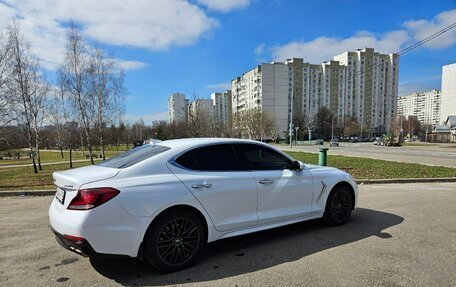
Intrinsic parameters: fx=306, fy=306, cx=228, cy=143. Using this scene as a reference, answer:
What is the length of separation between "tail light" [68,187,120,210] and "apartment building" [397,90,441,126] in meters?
151

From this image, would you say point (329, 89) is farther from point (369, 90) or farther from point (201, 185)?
point (201, 185)

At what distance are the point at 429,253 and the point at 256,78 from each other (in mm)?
107906

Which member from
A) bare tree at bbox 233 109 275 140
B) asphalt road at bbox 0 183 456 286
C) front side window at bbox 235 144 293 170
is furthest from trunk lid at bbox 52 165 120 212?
bare tree at bbox 233 109 275 140

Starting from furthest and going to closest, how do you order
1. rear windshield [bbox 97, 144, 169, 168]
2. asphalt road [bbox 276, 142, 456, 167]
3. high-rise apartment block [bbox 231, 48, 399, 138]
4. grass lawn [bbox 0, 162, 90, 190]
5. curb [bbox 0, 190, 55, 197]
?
high-rise apartment block [bbox 231, 48, 399, 138] → asphalt road [bbox 276, 142, 456, 167] → grass lawn [bbox 0, 162, 90, 190] → curb [bbox 0, 190, 55, 197] → rear windshield [bbox 97, 144, 169, 168]

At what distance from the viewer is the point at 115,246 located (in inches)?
130

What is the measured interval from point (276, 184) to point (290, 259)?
3.43 feet

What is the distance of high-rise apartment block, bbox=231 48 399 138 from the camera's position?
10825 cm

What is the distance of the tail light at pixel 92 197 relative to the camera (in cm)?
325

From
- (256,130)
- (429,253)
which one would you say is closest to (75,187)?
(429,253)

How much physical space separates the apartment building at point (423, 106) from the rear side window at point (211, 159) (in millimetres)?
149554

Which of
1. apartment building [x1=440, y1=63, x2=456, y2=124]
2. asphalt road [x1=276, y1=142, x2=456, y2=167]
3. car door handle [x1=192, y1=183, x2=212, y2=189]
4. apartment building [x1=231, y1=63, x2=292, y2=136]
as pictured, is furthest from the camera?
apartment building [x1=231, y1=63, x2=292, y2=136]

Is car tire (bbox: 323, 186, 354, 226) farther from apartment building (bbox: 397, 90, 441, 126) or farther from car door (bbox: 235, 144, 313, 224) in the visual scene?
apartment building (bbox: 397, 90, 441, 126)

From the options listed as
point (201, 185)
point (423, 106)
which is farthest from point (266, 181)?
point (423, 106)

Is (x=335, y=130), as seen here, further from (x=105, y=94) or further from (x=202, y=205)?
(x=202, y=205)
